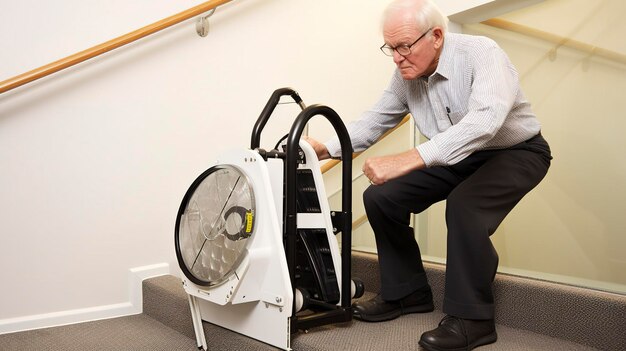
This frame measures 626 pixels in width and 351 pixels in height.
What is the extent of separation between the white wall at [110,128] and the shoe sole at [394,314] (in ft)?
3.42

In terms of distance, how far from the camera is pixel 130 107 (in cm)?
218

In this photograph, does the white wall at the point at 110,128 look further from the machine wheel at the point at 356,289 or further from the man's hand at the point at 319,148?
the machine wheel at the point at 356,289

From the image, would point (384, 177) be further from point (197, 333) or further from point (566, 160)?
point (566, 160)

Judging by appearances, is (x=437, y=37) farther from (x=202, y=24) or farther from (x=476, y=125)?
(x=202, y=24)

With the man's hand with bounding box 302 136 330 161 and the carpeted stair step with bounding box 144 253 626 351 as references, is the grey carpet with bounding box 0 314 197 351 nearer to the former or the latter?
the carpeted stair step with bounding box 144 253 626 351

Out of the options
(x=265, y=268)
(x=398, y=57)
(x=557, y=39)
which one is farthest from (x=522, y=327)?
(x=557, y=39)

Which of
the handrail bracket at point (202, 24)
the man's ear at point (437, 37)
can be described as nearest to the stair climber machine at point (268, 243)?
the man's ear at point (437, 37)

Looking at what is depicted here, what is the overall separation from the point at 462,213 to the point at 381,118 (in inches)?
22.7

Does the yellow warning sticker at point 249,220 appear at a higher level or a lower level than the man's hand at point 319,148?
lower

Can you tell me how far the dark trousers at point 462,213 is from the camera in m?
1.41

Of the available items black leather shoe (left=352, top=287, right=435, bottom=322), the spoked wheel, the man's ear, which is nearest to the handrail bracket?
the spoked wheel

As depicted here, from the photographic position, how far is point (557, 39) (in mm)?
2541

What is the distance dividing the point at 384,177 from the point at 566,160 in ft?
5.01

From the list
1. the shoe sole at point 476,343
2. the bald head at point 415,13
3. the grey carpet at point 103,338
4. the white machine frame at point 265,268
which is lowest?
the grey carpet at point 103,338
